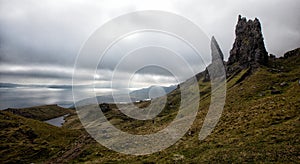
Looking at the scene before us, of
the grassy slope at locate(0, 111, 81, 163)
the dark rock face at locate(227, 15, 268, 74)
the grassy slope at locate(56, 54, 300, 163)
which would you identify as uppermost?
the dark rock face at locate(227, 15, 268, 74)

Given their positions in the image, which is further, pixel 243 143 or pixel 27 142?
pixel 27 142

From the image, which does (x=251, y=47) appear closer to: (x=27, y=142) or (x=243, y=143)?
(x=243, y=143)

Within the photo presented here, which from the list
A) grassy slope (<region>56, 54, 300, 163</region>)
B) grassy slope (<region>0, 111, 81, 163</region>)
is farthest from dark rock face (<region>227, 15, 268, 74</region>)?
grassy slope (<region>0, 111, 81, 163</region>)

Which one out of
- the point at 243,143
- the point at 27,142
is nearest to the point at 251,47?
the point at 243,143

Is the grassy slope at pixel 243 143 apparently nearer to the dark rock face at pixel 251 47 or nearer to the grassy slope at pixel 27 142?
the grassy slope at pixel 27 142

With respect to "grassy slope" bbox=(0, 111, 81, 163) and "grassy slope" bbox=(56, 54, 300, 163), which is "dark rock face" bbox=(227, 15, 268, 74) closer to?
"grassy slope" bbox=(56, 54, 300, 163)

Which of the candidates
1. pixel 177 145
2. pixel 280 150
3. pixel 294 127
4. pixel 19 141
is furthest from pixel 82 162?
pixel 19 141

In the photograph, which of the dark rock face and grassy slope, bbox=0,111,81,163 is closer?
grassy slope, bbox=0,111,81,163

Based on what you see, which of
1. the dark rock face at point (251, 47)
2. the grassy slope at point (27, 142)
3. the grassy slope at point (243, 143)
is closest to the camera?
the grassy slope at point (243, 143)

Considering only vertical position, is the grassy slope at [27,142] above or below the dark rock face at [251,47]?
below

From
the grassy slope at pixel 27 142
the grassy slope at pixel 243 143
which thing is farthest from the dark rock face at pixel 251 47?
the grassy slope at pixel 27 142

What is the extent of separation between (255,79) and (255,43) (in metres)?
62.0

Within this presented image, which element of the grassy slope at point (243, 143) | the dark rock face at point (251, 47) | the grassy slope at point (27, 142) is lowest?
the grassy slope at point (27, 142)

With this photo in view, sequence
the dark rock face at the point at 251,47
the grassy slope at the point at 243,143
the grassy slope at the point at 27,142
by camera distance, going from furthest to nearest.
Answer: the dark rock face at the point at 251,47
the grassy slope at the point at 27,142
the grassy slope at the point at 243,143
